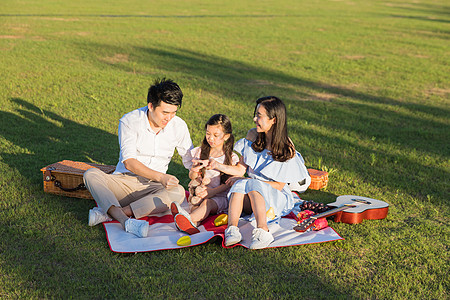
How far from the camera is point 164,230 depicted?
16.4 feet

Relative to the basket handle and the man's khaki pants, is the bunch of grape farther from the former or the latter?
the basket handle

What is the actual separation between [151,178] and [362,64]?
1210cm

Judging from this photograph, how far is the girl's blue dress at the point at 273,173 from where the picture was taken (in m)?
5.13

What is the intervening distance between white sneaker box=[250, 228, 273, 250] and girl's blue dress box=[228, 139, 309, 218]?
0.39m

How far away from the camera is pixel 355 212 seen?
5238mm

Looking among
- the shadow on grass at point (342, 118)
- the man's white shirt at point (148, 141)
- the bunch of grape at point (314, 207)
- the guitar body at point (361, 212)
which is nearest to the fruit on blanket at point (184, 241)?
the man's white shirt at point (148, 141)

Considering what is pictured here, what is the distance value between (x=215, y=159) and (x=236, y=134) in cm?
311

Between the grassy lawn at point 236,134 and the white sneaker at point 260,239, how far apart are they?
2.9 inches

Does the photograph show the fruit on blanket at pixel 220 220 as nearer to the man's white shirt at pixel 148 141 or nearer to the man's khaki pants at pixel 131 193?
the man's khaki pants at pixel 131 193

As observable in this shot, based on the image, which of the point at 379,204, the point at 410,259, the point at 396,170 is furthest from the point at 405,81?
the point at 410,259

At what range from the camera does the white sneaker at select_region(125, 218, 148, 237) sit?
4.76 meters

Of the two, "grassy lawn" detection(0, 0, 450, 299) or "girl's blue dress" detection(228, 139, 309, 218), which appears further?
"girl's blue dress" detection(228, 139, 309, 218)

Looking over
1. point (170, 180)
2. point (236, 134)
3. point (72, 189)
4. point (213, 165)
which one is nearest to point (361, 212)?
point (213, 165)

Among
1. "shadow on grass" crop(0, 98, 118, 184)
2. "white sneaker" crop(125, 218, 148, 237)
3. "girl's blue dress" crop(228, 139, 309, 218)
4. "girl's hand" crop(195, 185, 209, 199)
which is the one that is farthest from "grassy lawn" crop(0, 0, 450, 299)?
"girl's hand" crop(195, 185, 209, 199)
